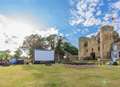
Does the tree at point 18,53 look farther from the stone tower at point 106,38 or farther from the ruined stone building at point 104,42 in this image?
the stone tower at point 106,38

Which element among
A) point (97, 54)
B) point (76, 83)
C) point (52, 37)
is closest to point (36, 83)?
point (76, 83)

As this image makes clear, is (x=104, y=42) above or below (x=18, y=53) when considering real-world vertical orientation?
above

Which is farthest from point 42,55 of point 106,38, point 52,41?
point 52,41

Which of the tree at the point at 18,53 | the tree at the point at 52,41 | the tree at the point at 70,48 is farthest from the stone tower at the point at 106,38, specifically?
the tree at the point at 18,53

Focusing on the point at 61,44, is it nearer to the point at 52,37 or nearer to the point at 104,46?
the point at 52,37

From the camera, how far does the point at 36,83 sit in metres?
24.2

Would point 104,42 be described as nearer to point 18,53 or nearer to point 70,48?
point 70,48

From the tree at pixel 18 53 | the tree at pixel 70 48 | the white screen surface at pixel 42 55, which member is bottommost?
the white screen surface at pixel 42 55

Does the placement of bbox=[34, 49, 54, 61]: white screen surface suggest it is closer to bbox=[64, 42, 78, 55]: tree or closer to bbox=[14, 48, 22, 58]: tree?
bbox=[64, 42, 78, 55]: tree

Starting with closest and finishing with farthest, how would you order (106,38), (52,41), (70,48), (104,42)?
(106,38) < (104,42) < (52,41) < (70,48)

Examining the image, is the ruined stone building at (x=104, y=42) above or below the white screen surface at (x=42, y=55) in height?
above

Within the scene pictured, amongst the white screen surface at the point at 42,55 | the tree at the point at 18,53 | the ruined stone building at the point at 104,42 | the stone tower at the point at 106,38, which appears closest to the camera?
the white screen surface at the point at 42,55

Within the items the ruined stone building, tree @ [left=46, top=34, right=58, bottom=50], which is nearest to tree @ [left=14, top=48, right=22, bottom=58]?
tree @ [left=46, top=34, right=58, bottom=50]

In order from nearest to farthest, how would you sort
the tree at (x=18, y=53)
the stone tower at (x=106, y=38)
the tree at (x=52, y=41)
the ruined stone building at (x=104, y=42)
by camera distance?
the ruined stone building at (x=104, y=42) < the stone tower at (x=106, y=38) < the tree at (x=52, y=41) < the tree at (x=18, y=53)
